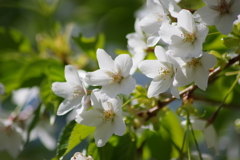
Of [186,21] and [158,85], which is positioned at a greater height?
[186,21]

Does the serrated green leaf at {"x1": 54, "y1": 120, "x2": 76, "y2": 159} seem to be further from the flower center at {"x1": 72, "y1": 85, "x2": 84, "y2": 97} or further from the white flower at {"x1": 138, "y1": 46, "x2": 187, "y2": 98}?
the white flower at {"x1": 138, "y1": 46, "x2": 187, "y2": 98}

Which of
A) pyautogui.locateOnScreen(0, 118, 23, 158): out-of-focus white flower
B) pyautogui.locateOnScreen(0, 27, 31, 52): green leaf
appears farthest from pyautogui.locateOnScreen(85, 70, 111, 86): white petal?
pyautogui.locateOnScreen(0, 27, 31, 52): green leaf

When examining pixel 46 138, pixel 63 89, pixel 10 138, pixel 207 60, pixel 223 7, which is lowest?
pixel 46 138

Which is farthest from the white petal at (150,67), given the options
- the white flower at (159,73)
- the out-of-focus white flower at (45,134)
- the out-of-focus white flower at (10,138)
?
the out-of-focus white flower at (45,134)

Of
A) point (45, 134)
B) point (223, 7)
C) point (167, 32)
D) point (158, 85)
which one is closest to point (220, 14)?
point (223, 7)

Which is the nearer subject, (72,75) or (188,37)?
(188,37)

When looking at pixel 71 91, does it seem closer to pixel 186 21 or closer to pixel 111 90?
pixel 111 90

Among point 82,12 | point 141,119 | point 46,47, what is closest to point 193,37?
point 141,119

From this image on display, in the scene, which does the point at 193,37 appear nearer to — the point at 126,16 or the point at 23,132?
the point at 23,132
